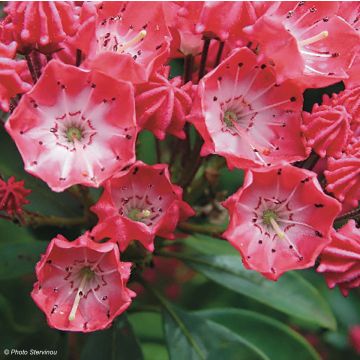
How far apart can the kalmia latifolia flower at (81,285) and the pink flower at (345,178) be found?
0.57 meters

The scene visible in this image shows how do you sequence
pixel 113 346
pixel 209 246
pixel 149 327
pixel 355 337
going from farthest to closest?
pixel 355 337 < pixel 149 327 < pixel 209 246 < pixel 113 346

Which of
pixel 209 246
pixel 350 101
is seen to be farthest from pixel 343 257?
pixel 209 246

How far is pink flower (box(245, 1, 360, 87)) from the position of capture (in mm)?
2016

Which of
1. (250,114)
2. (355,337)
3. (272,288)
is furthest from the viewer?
(355,337)

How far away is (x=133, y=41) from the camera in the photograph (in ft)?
7.06

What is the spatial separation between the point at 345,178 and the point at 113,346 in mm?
903

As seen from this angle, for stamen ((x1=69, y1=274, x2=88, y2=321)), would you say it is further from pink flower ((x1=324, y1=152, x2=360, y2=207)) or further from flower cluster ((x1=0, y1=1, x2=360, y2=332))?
pink flower ((x1=324, y1=152, x2=360, y2=207))

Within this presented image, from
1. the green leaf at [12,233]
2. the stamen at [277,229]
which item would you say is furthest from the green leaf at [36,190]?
the stamen at [277,229]

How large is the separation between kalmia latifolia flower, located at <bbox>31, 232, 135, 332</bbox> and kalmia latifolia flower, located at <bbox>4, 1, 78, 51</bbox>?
0.52 metres

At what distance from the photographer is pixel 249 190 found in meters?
2.12

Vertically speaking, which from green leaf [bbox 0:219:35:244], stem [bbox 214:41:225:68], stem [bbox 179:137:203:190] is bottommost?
green leaf [bbox 0:219:35:244]

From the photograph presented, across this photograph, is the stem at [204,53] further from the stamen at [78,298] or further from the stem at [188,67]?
the stamen at [78,298]

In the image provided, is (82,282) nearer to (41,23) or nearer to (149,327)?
(41,23)

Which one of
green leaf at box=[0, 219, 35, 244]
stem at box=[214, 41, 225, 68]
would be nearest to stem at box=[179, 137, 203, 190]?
stem at box=[214, 41, 225, 68]
